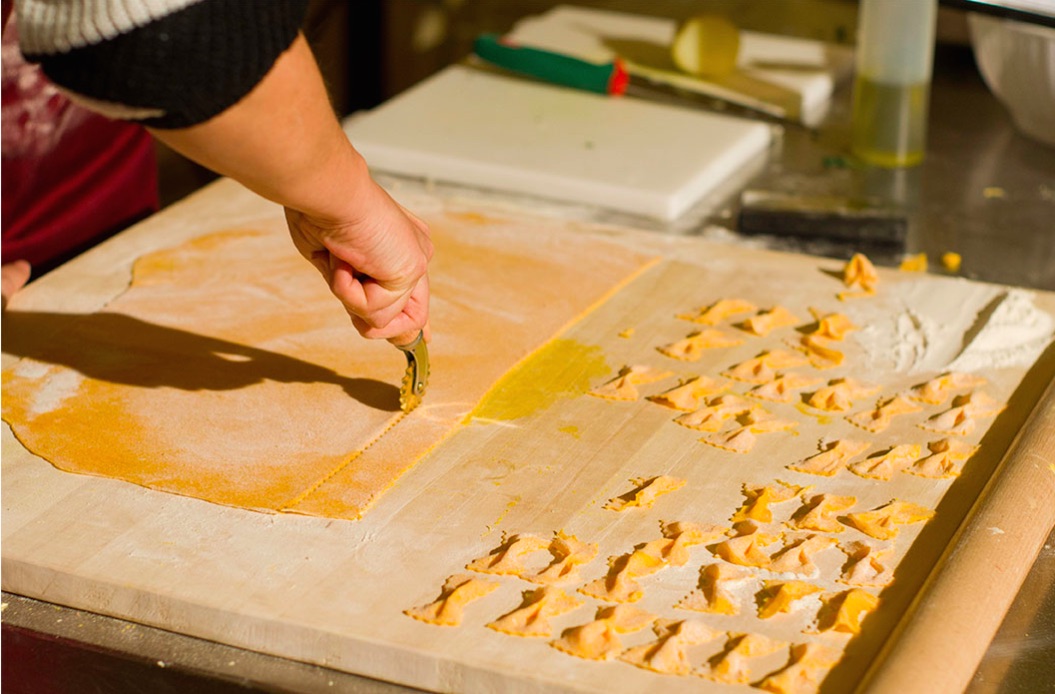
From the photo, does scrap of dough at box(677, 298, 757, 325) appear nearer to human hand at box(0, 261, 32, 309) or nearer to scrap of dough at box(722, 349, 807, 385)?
scrap of dough at box(722, 349, 807, 385)

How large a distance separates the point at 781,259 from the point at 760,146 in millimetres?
389

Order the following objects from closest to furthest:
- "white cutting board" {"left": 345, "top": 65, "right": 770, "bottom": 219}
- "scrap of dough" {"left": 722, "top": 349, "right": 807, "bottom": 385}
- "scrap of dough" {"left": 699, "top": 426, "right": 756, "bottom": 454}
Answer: "scrap of dough" {"left": 699, "top": 426, "right": 756, "bottom": 454} < "scrap of dough" {"left": 722, "top": 349, "right": 807, "bottom": 385} < "white cutting board" {"left": 345, "top": 65, "right": 770, "bottom": 219}

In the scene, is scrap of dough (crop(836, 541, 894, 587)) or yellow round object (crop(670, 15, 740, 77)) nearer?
scrap of dough (crop(836, 541, 894, 587))

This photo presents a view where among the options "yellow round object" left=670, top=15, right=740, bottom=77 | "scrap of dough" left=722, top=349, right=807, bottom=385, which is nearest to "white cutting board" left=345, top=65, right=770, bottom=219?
"yellow round object" left=670, top=15, right=740, bottom=77

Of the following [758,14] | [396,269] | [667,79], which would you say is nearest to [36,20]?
[396,269]

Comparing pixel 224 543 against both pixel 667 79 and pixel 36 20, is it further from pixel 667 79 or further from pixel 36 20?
pixel 667 79

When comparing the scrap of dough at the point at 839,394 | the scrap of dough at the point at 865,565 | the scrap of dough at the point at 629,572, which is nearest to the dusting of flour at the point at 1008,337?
the scrap of dough at the point at 839,394

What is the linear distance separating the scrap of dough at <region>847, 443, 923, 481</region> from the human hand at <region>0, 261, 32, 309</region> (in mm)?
880

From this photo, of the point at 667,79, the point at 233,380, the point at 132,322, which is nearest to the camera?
the point at 233,380

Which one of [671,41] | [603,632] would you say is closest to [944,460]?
[603,632]

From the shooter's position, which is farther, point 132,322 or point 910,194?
point 910,194

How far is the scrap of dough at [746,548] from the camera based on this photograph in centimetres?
95

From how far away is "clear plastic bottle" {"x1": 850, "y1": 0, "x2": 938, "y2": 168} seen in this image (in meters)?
1.66

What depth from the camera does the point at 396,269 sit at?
1024 millimetres
